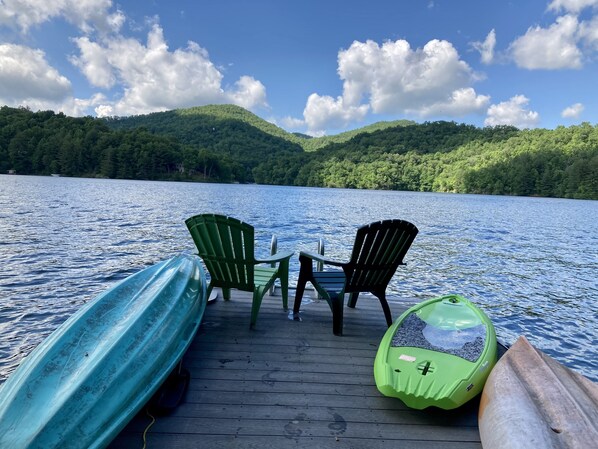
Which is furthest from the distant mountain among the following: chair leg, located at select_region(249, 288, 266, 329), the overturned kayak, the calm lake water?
the overturned kayak

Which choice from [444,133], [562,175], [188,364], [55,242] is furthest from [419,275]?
[444,133]

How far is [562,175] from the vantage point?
72188mm

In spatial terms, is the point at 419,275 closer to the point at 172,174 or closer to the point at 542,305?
the point at 542,305

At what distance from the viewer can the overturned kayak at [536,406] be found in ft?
7.18

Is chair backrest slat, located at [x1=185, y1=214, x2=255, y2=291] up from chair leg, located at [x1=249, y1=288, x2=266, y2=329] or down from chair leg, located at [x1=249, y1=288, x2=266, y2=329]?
up

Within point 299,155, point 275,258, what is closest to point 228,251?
point 275,258

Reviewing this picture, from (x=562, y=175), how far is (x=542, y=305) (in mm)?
77705

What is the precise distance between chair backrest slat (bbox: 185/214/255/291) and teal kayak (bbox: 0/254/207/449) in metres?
0.59

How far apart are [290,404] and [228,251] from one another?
1764mm

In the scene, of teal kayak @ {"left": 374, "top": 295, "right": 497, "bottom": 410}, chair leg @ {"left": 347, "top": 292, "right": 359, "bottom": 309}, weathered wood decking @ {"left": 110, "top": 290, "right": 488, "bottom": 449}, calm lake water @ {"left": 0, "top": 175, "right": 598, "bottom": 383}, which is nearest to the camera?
weathered wood decking @ {"left": 110, "top": 290, "right": 488, "bottom": 449}

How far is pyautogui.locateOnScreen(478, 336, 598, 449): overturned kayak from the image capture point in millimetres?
2188

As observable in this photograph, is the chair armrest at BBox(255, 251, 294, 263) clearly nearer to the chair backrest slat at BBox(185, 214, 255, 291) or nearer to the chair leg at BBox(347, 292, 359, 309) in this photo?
the chair backrest slat at BBox(185, 214, 255, 291)

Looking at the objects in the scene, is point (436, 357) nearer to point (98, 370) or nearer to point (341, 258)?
point (98, 370)

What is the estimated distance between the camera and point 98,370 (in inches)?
94.0
